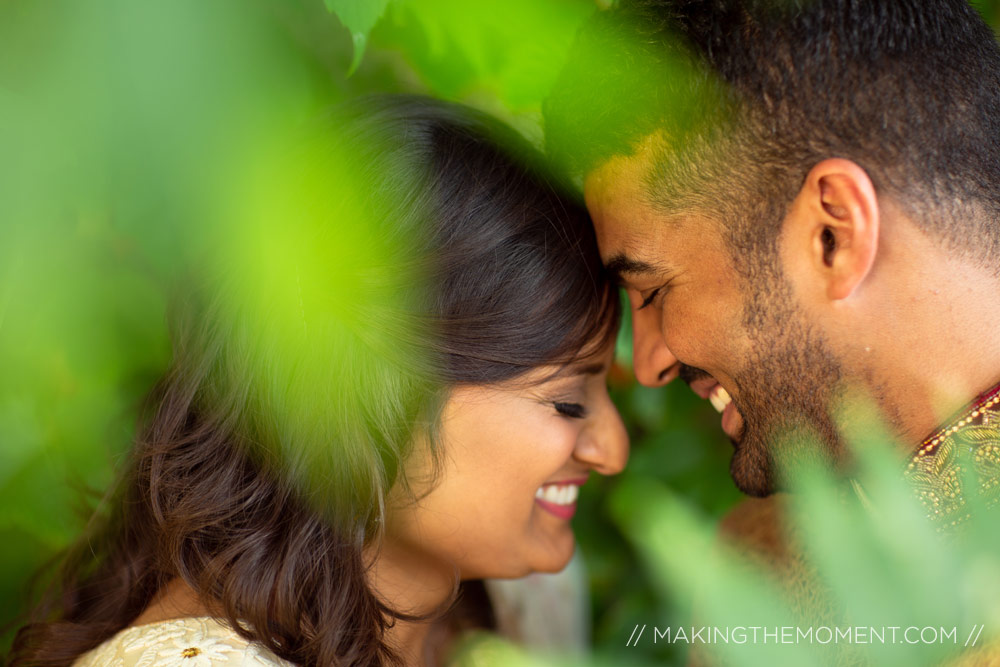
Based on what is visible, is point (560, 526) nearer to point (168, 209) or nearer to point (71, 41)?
point (168, 209)

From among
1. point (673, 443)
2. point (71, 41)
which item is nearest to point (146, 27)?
point (71, 41)

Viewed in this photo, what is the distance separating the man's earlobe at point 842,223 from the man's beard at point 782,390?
103mm

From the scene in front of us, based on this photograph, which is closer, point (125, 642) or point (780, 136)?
point (780, 136)

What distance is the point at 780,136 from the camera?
5.42 feet

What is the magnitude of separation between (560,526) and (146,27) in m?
1.53

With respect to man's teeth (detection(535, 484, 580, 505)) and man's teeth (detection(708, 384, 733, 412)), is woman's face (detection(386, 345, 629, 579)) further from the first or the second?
man's teeth (detection(708, 384, 733, 412))

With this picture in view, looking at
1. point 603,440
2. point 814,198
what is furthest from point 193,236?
point 814,198

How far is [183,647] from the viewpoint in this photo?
5.58 feet

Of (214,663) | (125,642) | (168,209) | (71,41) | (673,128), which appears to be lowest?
(125,642)

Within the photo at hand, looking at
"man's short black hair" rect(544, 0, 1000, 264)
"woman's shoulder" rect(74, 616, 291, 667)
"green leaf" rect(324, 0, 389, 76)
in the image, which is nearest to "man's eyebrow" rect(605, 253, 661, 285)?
"man's short black hair" rect(544, 0, 1000, 264)

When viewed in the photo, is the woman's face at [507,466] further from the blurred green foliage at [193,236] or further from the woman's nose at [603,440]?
the blurred green foliage at [193,236]

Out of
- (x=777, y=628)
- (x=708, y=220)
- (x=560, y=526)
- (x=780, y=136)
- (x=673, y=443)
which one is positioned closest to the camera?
(x=777, y=628)

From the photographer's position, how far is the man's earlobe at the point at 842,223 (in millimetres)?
1577

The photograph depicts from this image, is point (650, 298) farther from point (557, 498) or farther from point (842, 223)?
point (557, 498)
